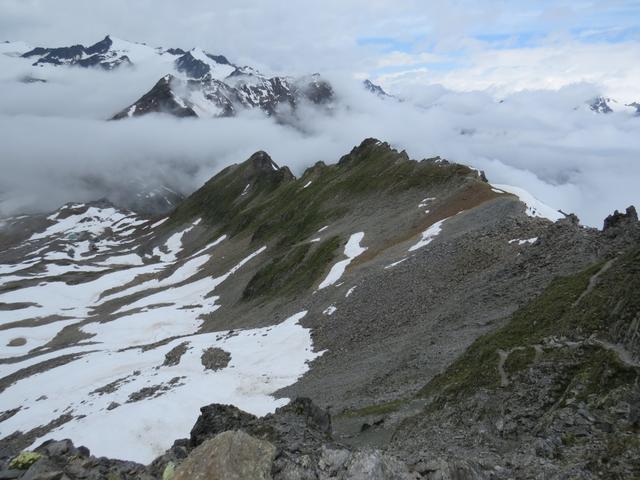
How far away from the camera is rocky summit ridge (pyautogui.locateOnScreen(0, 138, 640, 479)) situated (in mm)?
14641

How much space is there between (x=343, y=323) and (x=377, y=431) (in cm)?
2229

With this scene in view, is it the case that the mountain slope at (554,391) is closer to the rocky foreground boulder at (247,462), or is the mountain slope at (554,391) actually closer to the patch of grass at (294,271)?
the rocky foreground boulder at (247,462)

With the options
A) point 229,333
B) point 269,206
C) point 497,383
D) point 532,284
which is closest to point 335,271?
point 229,333

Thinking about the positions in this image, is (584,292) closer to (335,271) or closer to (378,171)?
(335,271)

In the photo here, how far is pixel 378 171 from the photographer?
10912 cm

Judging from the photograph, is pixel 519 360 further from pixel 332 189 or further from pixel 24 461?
pixel 332 189

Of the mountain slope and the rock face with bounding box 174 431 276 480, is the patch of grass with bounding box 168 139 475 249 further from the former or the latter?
the rock face with bounding box 174 431 276 480

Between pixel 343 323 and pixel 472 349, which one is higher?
pixel 472 349

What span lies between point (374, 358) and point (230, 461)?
25631 mm

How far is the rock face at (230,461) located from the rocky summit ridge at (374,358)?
54 millimetres

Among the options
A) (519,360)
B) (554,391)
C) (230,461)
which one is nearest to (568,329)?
(519,360)

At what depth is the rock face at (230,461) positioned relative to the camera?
43.3 ft

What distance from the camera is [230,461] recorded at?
13344mm

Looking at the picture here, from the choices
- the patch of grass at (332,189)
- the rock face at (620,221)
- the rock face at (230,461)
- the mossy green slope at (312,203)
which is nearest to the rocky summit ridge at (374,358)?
the rock face at (230,461)
